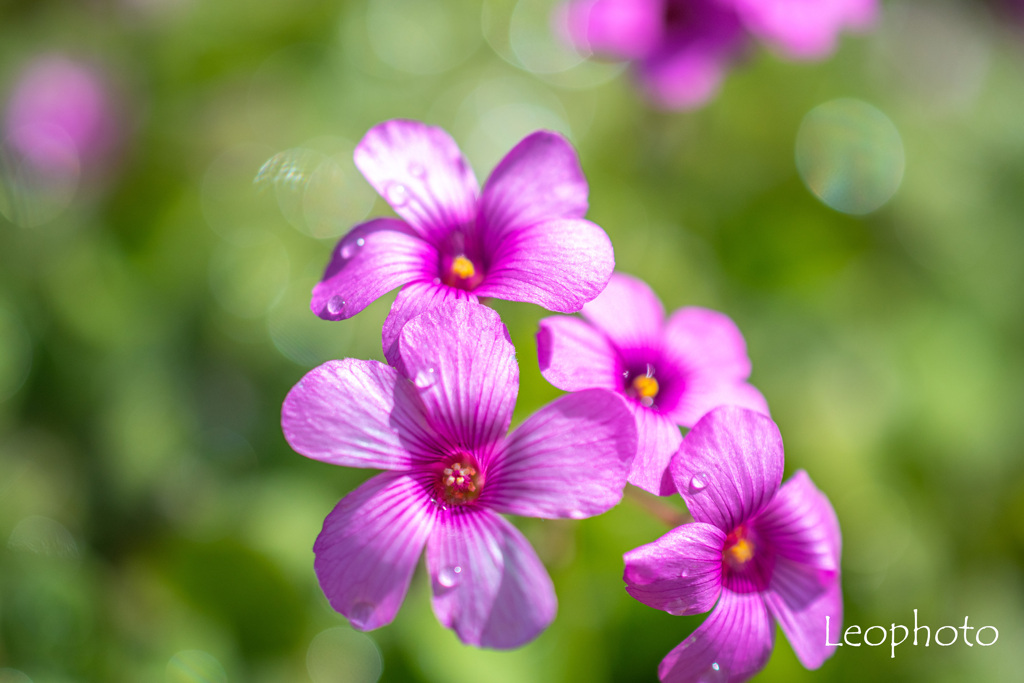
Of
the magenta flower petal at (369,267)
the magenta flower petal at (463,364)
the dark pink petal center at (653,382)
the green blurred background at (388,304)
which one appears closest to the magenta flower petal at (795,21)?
the green blurred background at (388,304)

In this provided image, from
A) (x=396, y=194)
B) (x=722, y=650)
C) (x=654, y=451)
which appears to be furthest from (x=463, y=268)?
(x=722, y=650)

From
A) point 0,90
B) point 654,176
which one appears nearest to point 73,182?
point 0,90

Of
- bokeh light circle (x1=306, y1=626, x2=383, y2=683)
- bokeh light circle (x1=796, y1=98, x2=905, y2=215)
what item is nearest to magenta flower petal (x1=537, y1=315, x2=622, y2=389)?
bokeh light circle (x1=306, y1=626, x2=383, y2=683)

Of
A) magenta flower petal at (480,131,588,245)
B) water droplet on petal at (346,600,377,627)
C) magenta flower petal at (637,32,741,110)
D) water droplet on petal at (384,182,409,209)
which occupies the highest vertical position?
magenta flower petal at (637,32,741,110)

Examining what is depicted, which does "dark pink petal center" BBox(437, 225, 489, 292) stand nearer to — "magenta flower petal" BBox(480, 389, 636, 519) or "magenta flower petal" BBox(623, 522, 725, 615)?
"magenta flower petal" BBox(480, 389, 636, 519)

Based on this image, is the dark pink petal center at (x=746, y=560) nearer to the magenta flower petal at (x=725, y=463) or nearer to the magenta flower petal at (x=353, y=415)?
the magenta flower petal at (x=725, y=463)

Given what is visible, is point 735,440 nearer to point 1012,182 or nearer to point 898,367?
point 898,367

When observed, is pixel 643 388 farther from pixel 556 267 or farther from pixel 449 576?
pixel 449 576
